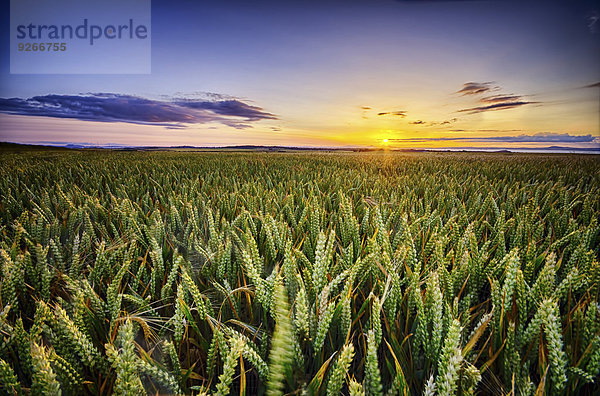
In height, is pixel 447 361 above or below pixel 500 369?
above

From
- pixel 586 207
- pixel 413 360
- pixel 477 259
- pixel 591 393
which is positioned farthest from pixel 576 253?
pixel 586 207

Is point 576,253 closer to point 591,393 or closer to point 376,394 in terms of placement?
point 591,393

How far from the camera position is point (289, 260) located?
957 millimetres

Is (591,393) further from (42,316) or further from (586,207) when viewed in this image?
A: (586,207)

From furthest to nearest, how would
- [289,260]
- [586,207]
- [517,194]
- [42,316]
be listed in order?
1. [517,194]
2. [586,207]
3. [289,260]
4. [42,316]

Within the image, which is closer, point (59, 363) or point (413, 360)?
point (59, 363)

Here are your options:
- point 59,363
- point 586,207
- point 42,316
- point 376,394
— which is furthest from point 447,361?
point 586,207

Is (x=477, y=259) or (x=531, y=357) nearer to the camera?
(x=531, y=357)

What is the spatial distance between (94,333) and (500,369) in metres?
1.13

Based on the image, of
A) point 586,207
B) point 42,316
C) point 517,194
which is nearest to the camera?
point 42,316

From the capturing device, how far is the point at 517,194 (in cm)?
255

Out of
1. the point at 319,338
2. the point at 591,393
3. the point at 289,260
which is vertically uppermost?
the point at 289,260

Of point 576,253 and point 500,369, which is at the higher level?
point 576,253

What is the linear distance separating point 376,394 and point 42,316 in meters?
0.77
